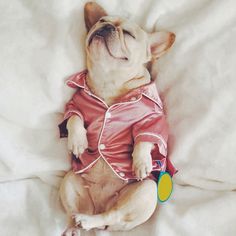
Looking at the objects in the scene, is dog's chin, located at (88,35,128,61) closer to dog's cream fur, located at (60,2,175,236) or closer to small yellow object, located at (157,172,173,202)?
dog's cream fur, located at (60,2,175,236)

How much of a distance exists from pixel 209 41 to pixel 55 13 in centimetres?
42

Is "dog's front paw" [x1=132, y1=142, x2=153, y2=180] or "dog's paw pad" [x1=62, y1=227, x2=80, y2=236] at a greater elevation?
"dog's front paw" [x1=132, y1=142, x2=153, y2=180]

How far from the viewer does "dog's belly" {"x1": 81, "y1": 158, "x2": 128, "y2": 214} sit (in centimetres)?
132

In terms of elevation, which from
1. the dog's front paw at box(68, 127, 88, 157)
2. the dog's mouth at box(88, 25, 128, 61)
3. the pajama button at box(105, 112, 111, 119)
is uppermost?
the dog's mouth at box(88, 25, 128, 61)

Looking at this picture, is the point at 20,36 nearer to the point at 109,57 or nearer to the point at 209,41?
the point at 109,57

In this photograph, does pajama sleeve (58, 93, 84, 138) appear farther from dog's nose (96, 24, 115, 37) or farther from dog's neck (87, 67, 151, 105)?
dog's nose (96, 24, 115, 37)

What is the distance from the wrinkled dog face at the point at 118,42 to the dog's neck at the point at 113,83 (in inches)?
1.0

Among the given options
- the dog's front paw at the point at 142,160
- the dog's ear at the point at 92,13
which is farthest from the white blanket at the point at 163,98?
the dog's front paw at the point at 142,160

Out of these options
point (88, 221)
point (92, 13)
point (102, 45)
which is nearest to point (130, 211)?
point (88, 221)

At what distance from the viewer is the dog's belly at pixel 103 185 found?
4.32 ft

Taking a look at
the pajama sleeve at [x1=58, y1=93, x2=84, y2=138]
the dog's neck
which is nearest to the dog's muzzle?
the dog's neck

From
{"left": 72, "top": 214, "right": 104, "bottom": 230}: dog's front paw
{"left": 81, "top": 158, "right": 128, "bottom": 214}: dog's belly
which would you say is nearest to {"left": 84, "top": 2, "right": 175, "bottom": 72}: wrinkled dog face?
{"left": 81, "top": 158, "right": 128, "bottom": 214}: dog's belly

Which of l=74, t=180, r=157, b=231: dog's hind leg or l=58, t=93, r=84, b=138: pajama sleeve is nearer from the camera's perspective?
l=74, t=180, r=157, b=231: dog's hind leg

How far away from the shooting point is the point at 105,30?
4.06 ft
